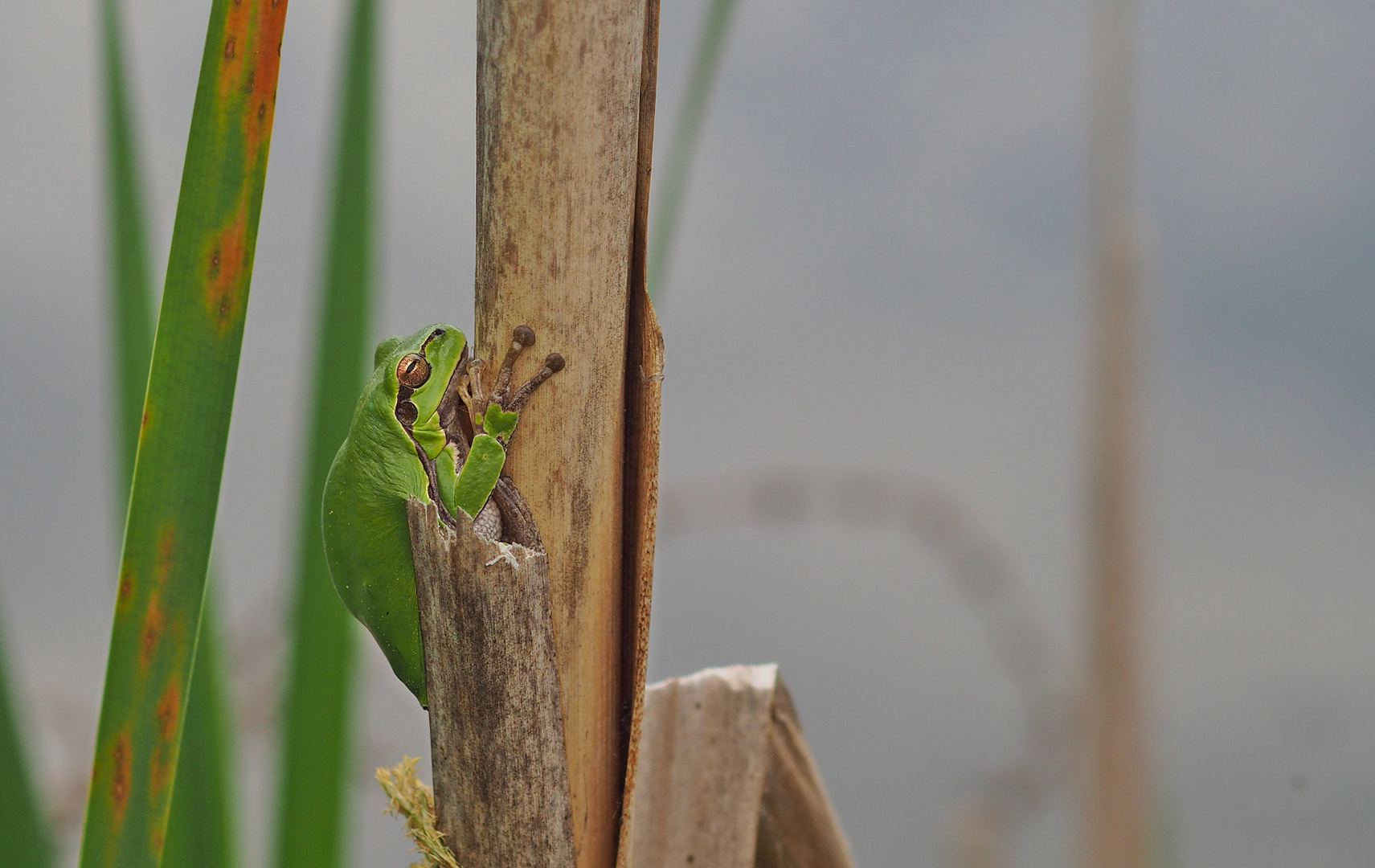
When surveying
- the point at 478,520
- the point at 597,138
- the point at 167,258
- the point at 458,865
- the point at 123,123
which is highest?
the point at 123,123

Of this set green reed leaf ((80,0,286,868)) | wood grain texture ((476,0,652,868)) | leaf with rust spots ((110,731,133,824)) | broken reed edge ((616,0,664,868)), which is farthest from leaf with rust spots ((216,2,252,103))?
leaf with rust spots ((110,731,133,824))

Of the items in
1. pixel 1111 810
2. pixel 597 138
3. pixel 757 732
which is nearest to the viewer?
pixel 597 138

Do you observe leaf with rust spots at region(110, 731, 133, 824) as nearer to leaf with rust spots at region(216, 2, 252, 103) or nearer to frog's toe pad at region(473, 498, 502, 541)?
frog's toe pad at region(473, 498, 502, 541)

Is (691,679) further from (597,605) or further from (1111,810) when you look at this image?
(1111,810)

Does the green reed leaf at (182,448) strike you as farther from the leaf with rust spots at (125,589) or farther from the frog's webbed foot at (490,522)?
the frog's webbed foot at (490,522)

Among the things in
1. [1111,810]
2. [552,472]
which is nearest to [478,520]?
[552,472]

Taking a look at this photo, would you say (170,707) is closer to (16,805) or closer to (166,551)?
(166,551)

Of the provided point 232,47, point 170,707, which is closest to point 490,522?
point 170,707
